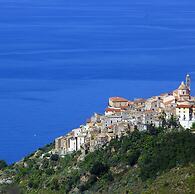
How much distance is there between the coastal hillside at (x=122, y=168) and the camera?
15016 mm

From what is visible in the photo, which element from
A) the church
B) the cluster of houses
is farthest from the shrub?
the church

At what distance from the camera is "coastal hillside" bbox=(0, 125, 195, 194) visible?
15016 millimetres

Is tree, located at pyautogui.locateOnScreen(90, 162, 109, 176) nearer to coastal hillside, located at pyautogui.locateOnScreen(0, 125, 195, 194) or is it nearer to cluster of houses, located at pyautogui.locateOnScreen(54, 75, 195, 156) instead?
coastal hillside, located at pyautogui.locateOnScreen(0, 125, 195, 194)

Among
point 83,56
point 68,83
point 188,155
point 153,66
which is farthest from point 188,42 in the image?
point 188,155

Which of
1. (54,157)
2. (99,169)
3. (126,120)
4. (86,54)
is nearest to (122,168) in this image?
(99,169)

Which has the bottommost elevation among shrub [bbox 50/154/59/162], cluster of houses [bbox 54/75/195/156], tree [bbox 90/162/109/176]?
tree [bbox 90/162/109/176]

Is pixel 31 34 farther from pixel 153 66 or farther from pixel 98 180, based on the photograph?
pixel 98 180

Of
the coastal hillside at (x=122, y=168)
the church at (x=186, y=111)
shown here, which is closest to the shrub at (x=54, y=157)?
the coastal hillside at (x=122, y=168)

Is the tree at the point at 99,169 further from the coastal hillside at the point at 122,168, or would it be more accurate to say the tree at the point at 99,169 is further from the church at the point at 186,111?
the church at the point at 186,111

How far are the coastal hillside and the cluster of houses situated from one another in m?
0.45

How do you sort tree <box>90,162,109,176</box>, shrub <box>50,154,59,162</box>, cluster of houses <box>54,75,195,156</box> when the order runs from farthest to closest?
shrub <box>50,154,59,162</box> → cluster of houses <box>54,75,195,156</box> → tree <box>90,162,109,176</box>

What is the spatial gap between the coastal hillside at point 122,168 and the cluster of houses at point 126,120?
45cm

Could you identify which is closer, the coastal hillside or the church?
the coastal hillside

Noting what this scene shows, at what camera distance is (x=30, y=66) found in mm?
56812
